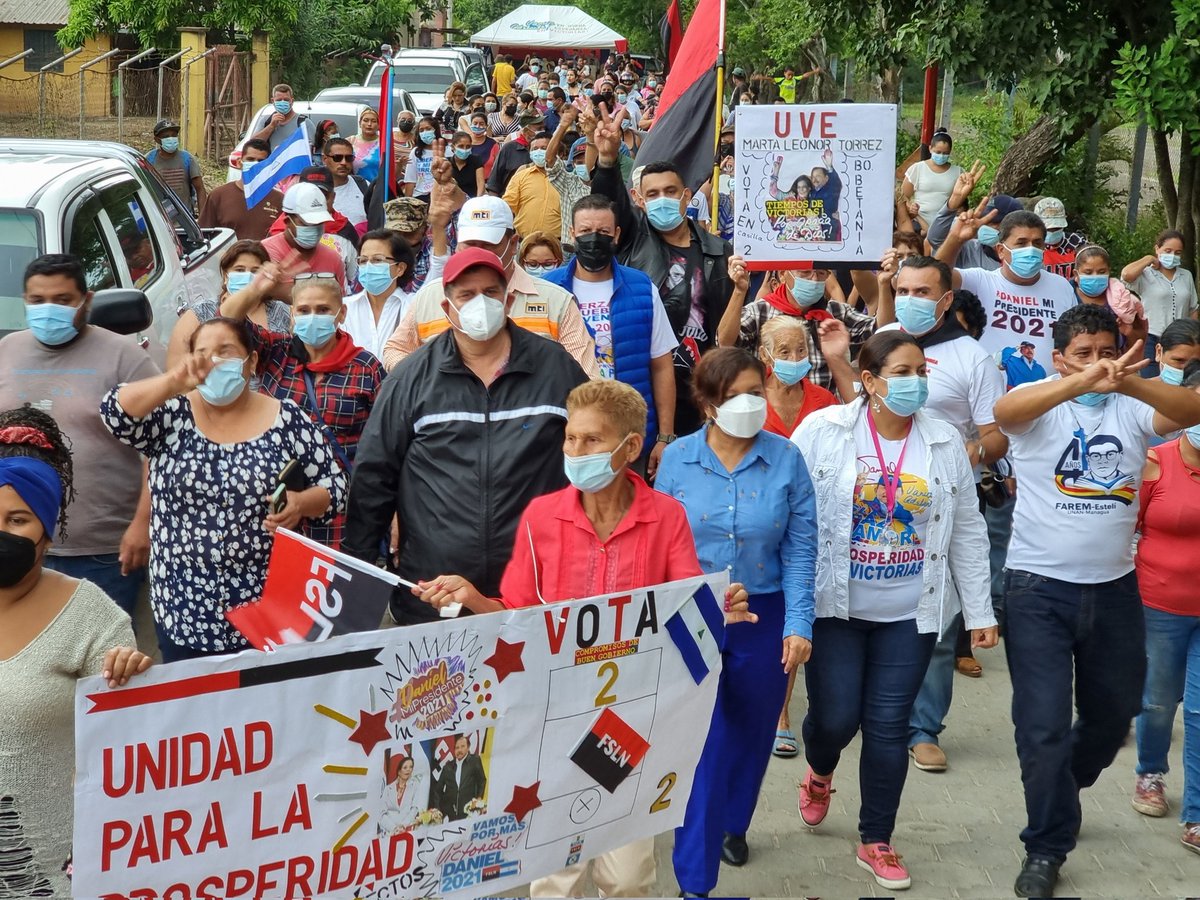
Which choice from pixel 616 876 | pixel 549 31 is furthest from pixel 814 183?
pixel 549 31

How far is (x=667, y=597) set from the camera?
15.1 feet

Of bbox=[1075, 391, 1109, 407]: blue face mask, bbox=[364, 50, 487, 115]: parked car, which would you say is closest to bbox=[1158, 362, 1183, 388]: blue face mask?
bbox=[1075, 391, 1109, 407]: blue face mask

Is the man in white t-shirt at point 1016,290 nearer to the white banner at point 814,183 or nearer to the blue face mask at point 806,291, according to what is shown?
the white banner at point 814,183

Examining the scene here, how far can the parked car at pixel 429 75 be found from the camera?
32156mm

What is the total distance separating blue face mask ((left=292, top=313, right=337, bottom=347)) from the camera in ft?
21.0

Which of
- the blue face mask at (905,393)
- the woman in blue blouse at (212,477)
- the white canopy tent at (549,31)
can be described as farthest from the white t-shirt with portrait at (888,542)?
the white canopy tent at (549,31)

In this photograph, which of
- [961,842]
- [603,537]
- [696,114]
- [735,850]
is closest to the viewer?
[603,537]

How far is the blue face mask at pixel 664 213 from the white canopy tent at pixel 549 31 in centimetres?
5118

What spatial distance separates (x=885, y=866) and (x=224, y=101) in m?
29.9

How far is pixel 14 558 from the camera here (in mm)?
3891

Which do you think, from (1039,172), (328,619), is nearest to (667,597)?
(328,619)

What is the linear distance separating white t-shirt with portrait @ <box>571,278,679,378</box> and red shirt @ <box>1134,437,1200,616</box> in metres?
2.29

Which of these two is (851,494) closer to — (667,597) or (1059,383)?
(1059,383)

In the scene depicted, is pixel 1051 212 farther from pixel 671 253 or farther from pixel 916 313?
pixel 916 313
